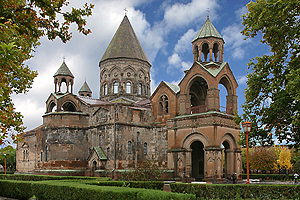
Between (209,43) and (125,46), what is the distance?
13654 millimetres

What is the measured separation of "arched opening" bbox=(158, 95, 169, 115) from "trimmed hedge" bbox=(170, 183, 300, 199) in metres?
14.2

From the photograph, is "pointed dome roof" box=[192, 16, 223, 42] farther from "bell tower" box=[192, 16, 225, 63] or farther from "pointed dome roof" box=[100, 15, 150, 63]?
"pointed dome roof" box=[100, 15, 150, 63]

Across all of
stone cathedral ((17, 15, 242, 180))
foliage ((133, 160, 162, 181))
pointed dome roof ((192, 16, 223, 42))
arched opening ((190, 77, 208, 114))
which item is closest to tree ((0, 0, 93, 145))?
foliage ((133, 160, 162, 181))

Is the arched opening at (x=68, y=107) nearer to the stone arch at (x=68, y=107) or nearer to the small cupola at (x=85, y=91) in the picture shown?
the stone arch at (x=68, y=107)

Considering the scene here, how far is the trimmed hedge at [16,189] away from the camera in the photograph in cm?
1623

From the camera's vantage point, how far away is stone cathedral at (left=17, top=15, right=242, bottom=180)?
85.3ft

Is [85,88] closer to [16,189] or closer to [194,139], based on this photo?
[194,139]

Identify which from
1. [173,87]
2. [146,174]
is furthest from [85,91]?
[146,174]

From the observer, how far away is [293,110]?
1521cm

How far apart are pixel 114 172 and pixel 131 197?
17.6 meters

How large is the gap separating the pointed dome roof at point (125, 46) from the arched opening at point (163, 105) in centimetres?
917

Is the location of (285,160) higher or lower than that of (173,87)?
lower

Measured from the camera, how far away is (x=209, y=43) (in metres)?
27.3

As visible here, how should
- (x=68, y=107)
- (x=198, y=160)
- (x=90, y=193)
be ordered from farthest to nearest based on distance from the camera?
(x=68, y=107) → (x=198, y=160) → (x=90, y=193)
